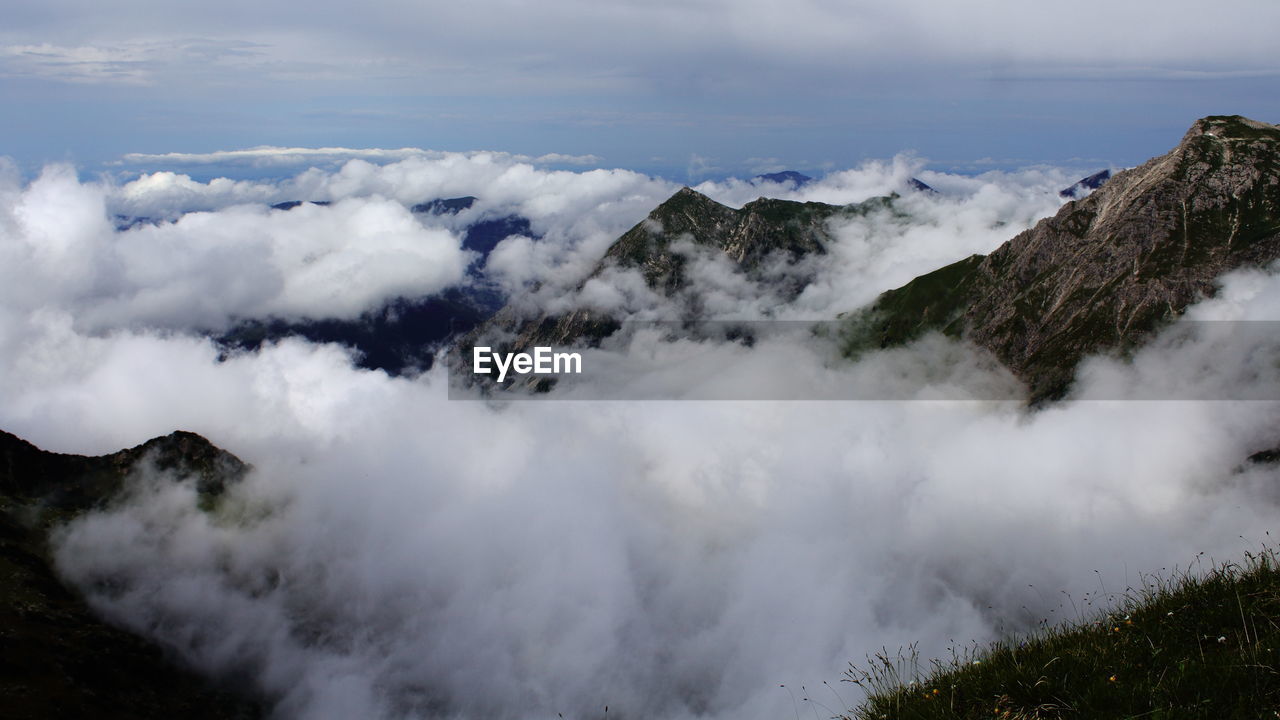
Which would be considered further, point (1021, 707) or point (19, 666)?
point (19, 666)

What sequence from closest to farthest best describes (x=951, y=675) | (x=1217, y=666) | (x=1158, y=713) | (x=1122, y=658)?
(x=1158, y=713) → (x=1217, y=666) → (x=1122, y=658) → (x=951, y=675)

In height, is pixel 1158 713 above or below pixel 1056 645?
above

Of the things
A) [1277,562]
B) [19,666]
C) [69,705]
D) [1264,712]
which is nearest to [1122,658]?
[1264,712]

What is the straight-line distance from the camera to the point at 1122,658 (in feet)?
35.2

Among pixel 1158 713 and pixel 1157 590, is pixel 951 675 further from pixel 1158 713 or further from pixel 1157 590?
pixel 1157 590

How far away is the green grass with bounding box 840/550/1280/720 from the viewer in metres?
9.17

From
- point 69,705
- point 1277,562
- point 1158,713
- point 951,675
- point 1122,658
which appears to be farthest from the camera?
point 69,705

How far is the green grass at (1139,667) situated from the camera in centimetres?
917

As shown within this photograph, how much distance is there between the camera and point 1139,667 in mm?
10344

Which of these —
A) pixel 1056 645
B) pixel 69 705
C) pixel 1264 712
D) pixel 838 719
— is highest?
pixel 1264 712

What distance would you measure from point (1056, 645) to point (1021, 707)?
2.47 meters

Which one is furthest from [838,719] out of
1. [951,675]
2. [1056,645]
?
[1056,645]

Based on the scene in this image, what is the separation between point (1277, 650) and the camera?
381 inches

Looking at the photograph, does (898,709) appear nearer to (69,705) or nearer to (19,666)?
(69,705)
